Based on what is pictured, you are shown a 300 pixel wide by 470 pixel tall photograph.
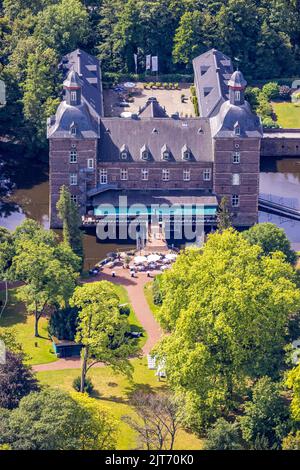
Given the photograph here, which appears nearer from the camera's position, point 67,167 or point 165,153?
point 165,153

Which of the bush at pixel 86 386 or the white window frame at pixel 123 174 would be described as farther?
the white window frame at pixel 123 174

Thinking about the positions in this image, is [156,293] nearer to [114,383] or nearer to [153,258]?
[153,258]

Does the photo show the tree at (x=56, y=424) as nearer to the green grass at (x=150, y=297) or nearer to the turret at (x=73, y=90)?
the green grass at (x=150, y=297)

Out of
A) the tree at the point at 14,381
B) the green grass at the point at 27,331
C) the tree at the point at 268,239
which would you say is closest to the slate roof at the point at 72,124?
the green grass at the point at 27,331

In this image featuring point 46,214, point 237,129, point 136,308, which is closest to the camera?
point 136,308

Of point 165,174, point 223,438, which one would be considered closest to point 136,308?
point 165,174

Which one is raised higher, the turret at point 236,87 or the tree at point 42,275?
the turret at point 236,87

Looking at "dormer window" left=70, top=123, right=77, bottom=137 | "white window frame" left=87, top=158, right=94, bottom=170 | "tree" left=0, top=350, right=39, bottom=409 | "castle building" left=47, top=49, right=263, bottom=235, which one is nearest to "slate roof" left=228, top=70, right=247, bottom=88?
"castle building" left=47, top=49, right=263, bottom=235

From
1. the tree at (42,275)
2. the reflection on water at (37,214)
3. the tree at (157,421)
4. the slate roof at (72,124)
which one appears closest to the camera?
the tree at (157,421)
